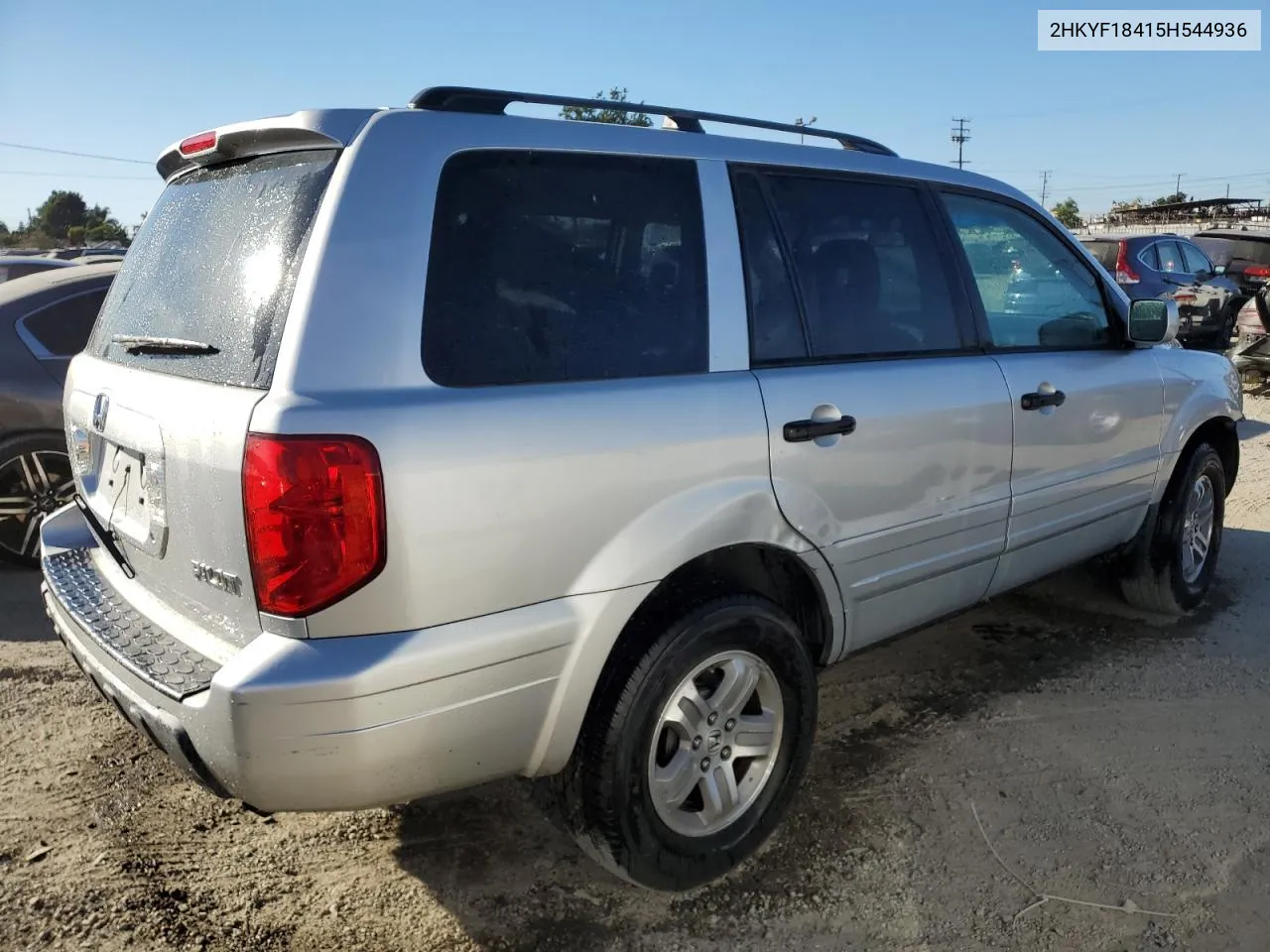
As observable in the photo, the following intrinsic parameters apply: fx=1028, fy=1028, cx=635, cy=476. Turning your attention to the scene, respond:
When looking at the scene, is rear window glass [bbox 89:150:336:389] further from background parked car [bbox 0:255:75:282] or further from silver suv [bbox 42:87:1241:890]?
background parked car [bbox 0:255:75:282]

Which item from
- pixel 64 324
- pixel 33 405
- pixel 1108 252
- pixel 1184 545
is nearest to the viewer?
pixel 1184 545

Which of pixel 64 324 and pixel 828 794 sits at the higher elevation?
pixel 64 324

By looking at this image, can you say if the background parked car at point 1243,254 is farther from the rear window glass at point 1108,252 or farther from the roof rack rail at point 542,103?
the roof rack rail at point 542,103

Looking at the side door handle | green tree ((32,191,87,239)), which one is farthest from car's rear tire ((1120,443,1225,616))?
green tree ((32,191,87,239))

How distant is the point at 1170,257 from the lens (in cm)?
1343

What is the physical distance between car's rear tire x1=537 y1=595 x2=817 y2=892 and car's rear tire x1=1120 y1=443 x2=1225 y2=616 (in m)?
2.44

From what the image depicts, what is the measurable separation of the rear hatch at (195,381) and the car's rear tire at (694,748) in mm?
875

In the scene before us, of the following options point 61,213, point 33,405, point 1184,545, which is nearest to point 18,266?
point 33,405

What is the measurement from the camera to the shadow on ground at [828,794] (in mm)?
2686

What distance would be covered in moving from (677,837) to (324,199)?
1781 millimetres

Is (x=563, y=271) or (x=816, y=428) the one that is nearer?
(x=563, y=271)

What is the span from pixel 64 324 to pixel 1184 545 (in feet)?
18.6

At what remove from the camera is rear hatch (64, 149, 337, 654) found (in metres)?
2.15

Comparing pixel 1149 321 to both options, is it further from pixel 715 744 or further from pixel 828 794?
pixel 715 744
